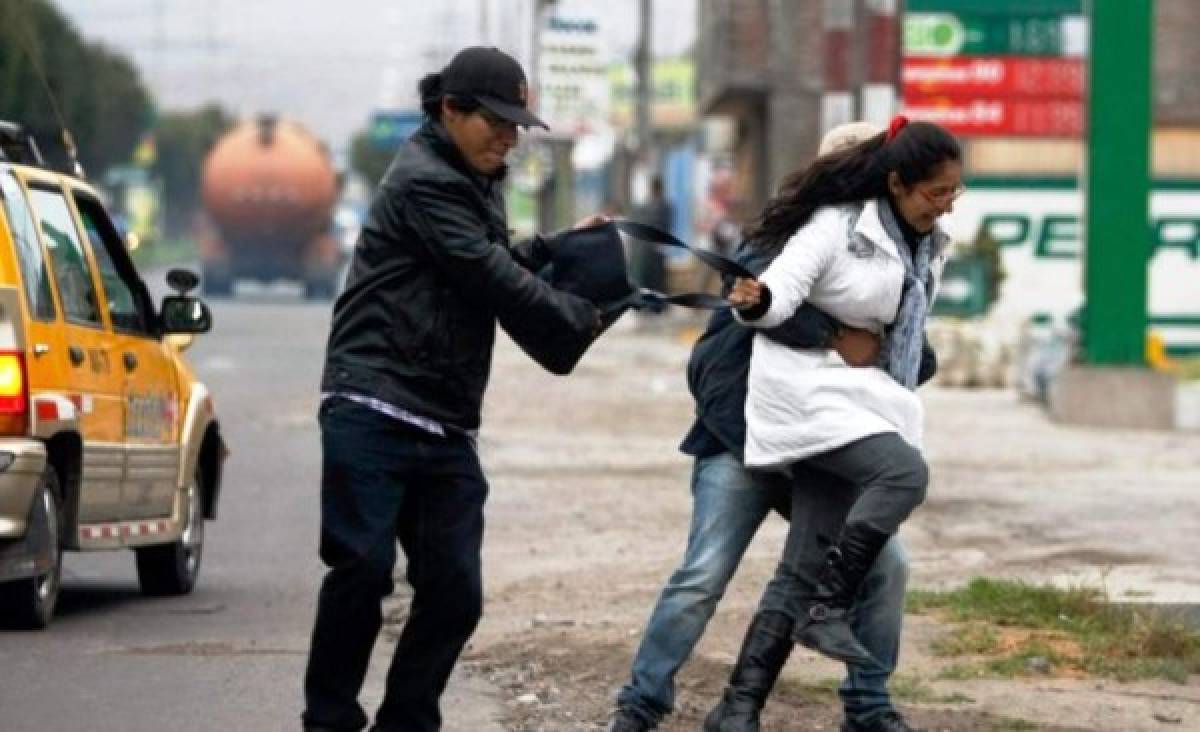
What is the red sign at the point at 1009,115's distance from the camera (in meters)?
37.4

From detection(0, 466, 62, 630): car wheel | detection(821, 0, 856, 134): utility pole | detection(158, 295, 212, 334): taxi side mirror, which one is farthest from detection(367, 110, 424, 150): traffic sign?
detection(0, 466, 62, 630): car wheel

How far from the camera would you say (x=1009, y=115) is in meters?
37.8

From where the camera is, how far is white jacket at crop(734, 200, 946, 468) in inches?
331

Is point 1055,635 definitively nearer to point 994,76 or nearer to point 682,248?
point 682,248

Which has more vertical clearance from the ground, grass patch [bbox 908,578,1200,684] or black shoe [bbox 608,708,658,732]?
black shoe [bbox 608,708,658,732]

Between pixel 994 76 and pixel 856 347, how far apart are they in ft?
97.3

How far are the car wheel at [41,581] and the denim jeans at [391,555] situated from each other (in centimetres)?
344

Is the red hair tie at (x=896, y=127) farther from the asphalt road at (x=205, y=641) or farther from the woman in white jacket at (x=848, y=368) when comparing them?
the asphalt road at (x=205, y=641)

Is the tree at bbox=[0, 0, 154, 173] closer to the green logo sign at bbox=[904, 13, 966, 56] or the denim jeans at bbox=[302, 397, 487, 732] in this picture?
the green logo sign at bbox=[904, 13, 966, 56]

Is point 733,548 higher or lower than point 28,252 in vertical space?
lower

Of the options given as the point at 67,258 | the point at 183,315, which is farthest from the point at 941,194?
the point at 183,315

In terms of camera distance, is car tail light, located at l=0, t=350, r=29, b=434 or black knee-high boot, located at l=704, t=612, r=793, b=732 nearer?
black knee-high boot, located at l=704, t=612, r=793, b=732

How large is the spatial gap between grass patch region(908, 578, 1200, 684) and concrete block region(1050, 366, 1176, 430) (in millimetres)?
12055

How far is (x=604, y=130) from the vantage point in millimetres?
62938
